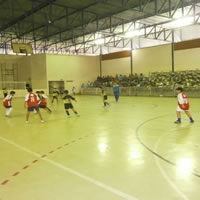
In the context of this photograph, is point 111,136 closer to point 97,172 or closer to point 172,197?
Result: point 97,172

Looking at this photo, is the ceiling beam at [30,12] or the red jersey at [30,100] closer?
the red jersey at [30,100]

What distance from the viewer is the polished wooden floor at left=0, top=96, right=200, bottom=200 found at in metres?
3.10

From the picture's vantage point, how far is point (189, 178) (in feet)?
11.2

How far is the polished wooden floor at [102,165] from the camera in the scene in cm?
310

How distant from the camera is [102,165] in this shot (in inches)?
161

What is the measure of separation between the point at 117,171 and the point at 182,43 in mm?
23095

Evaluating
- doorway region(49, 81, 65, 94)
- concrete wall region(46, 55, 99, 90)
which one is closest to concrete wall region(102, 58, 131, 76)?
concrete wall region(46, 55, 99, 90)

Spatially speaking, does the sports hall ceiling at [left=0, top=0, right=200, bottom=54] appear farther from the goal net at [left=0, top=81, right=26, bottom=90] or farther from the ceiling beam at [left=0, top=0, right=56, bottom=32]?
the goal net at [left=0, top=81, right=26, bottom=90]

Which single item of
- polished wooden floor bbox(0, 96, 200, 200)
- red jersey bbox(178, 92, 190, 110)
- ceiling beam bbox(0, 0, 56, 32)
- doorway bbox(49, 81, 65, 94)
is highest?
ceiling beam bbox(0, 0, 56, 32)

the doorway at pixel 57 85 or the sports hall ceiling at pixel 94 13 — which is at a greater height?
the sports hall ceiling at pixel 94 13

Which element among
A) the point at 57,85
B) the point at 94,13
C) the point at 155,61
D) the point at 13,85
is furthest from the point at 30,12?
the point at 155,61

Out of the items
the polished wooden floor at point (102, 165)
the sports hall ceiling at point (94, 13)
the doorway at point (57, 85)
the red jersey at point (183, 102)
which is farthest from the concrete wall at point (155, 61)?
the polished wooden floor at point (102, 165)

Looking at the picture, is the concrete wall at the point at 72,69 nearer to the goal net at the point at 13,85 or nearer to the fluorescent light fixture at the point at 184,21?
the goal net at the point at 13,85

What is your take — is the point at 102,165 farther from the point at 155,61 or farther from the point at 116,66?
the point at 116,66
